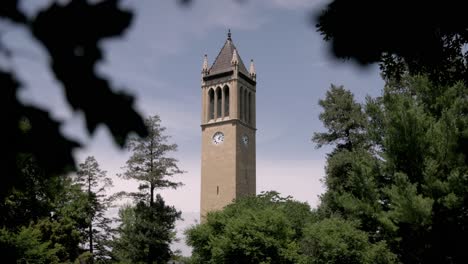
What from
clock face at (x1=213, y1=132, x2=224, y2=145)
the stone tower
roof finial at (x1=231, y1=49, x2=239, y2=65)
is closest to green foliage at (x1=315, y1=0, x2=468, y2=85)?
the stone tower

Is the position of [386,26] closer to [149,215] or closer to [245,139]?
[149,215]

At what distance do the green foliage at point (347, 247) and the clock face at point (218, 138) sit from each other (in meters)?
26.6

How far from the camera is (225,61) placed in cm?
5534

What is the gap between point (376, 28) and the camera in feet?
14.8

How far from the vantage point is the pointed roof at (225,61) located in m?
54.7

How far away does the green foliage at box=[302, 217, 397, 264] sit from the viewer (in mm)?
25375

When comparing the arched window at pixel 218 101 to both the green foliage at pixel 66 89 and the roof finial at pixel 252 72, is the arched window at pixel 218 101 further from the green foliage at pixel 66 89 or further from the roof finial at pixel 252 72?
the green foliage at pixel 66 89

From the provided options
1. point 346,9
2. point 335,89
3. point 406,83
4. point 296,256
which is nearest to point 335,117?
point 335,89

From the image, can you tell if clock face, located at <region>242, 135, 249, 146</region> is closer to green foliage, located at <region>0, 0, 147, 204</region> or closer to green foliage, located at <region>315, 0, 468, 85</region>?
green foliage, located at <region>315, 0, 468, 85</region>

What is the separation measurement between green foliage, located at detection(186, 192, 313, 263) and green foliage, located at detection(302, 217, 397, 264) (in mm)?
1522

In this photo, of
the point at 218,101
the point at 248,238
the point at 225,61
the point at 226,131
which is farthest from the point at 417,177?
the point at 225,61

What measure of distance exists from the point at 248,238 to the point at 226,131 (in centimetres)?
2511

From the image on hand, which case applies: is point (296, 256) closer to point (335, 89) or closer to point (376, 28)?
point (335, 89)

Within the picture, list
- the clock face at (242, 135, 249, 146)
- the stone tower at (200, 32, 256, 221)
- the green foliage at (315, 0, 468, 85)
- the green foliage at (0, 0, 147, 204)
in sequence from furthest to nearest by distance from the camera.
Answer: the clock face at (242, 135, 249, 146)
the stone tower at (200, 32, 256, 221)
the green foliage at (315, 0, 468, 85)
the green foliage at (0, 0, 147, 204)
